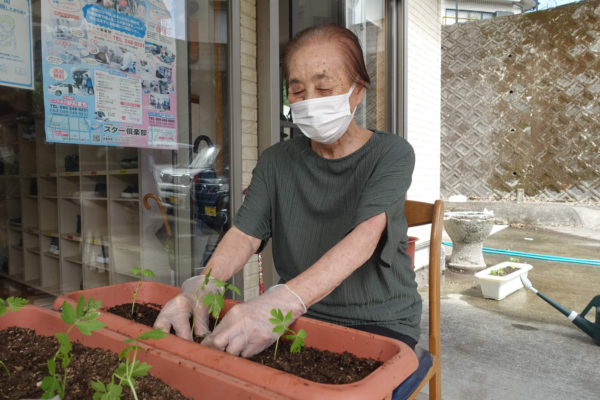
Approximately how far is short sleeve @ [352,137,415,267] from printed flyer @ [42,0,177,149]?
3.88ft

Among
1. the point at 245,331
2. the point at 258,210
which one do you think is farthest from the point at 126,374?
the point at 258,210

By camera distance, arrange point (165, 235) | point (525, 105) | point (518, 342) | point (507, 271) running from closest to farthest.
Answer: point (165, 235) → point (518, 342) → point (507, 271) → point (525, 105)

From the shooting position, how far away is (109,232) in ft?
6.40

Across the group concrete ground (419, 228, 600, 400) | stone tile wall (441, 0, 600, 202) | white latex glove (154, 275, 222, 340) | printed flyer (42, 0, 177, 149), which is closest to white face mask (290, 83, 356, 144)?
white latex glove (154, 275, 222, 340)

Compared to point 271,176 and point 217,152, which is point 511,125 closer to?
point 217,152

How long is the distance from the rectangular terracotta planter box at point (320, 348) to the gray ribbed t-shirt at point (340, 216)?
34 centimetres

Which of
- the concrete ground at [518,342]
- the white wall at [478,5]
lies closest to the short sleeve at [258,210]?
the concrete ground at [518,342]

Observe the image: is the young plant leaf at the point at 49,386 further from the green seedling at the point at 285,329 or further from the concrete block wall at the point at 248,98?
the concrete block wall at the point at 248,98

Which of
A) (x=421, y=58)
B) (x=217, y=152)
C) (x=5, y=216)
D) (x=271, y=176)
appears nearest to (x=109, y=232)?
(x=5, y=216)

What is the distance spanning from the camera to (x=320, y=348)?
669 mm

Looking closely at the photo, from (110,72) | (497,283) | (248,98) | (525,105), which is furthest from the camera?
(525,105)

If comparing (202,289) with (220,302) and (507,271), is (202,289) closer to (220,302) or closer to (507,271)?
(220,302)

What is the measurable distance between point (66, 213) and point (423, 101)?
3.67m

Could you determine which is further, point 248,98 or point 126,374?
point 248,98
